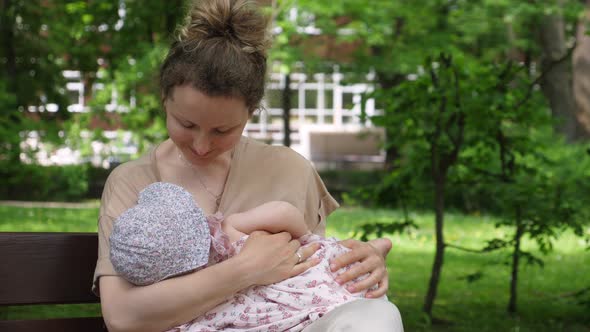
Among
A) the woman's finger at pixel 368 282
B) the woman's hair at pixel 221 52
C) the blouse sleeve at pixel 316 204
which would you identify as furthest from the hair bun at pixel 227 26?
the woman's finger at pixel 368 282

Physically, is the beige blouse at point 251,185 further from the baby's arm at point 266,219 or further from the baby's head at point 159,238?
the baby's head at point 159,238

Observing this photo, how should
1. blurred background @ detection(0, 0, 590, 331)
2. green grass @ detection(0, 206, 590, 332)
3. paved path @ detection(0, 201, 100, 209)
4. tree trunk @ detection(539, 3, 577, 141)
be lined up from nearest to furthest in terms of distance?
blurred background @ detection(0, 0, 590, 331), green grass @ detection(0, 206, 590, 332), paved path @ detection(0, 201, 100, 209), tree trunk @ detection(539, 3, 577, 141)

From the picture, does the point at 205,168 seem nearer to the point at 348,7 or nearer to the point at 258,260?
the point at 258,260

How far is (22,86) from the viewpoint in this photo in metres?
12.0

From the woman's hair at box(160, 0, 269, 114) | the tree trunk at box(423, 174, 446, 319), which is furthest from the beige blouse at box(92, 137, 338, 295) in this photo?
the tree trunk at box(423, 174, 446, 319)

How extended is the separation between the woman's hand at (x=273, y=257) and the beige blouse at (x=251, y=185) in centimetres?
23

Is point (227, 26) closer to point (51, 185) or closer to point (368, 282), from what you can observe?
point (368, 282)

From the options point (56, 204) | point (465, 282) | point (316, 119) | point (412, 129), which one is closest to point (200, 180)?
point (412, 129)

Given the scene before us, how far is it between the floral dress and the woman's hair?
0.40 m

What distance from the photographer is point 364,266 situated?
279 cm

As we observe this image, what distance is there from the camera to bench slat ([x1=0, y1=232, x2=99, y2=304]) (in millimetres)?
2811

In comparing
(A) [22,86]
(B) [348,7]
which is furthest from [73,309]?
(B) [348,7]

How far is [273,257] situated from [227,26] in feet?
2.48

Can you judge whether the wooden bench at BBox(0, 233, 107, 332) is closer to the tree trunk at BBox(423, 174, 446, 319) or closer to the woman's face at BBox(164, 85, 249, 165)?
the woman's face at BBox(164, 85, 249, 165)
